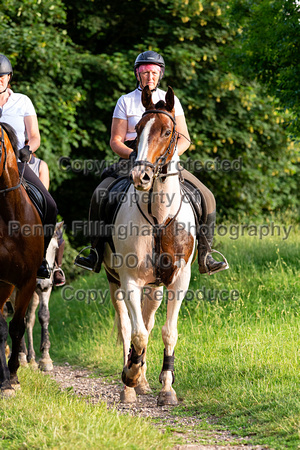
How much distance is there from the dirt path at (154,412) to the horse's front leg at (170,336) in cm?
14

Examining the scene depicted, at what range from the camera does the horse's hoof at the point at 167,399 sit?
604 centimetres

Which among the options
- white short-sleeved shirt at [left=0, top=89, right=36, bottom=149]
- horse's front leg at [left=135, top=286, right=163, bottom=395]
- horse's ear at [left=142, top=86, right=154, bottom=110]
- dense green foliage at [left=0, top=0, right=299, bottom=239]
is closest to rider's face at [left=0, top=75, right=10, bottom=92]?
white short-sleeved shirt at [left=0, top=89, right=36, bottom=149]

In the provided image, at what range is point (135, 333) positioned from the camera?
5.81 metres

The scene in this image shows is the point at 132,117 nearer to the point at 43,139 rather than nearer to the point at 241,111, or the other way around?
the point at 43,139

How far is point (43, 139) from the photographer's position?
14.1 metres

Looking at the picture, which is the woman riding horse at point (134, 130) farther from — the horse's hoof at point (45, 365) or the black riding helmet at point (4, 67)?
the horse's hoof at point (45, 365)

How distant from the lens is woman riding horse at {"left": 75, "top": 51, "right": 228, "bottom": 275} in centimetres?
638

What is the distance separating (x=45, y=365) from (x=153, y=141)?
5153 mm

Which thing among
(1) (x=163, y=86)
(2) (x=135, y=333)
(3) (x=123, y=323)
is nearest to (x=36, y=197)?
(3) (x=123, y=323)

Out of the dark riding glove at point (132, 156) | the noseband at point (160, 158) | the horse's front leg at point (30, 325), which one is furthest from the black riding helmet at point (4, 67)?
the horse's front leg at point (30, 325)

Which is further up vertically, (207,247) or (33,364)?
(207,247)

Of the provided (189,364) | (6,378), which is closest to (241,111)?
(189,364)

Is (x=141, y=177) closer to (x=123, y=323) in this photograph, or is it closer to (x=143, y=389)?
(x=123, y=323)

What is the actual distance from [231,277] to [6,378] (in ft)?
15.6
